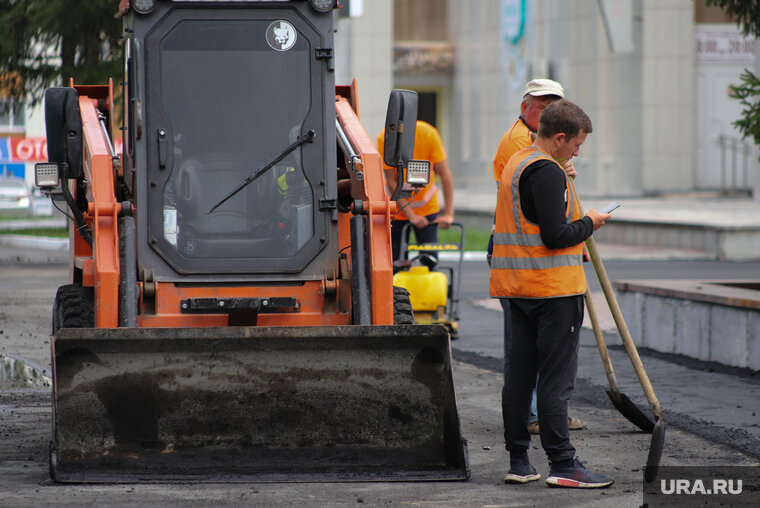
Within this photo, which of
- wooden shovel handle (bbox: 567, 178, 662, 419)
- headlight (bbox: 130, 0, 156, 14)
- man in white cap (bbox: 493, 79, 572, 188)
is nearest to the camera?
wooden shovel handle (bbox: 567, 178, 662, 419)

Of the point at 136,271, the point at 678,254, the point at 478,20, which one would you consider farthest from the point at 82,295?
the point at 478,20

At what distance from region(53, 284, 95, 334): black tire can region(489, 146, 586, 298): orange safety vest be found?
2.31 metres


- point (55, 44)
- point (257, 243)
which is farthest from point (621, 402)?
point (55, 44)

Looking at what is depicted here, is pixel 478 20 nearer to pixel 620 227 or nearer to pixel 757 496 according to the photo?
pixel 620 227

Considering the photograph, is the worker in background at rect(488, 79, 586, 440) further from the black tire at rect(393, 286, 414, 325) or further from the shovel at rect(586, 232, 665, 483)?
the shovel at rect(586, 232, 665, 483)

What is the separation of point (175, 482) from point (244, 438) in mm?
387

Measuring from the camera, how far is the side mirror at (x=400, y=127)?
274 inches

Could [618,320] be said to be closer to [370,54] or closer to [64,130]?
[64,130]

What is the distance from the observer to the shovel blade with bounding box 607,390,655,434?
24.0 feet

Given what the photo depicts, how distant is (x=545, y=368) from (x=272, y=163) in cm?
204

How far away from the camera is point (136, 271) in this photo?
6973 mm

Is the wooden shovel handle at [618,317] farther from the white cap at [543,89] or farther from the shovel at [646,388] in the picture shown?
the white cap at [543,89]

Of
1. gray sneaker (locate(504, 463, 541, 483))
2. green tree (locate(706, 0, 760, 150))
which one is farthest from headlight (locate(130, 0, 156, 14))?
green tree (locate(706, 0, 760, 150))

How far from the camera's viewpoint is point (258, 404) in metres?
6.09
